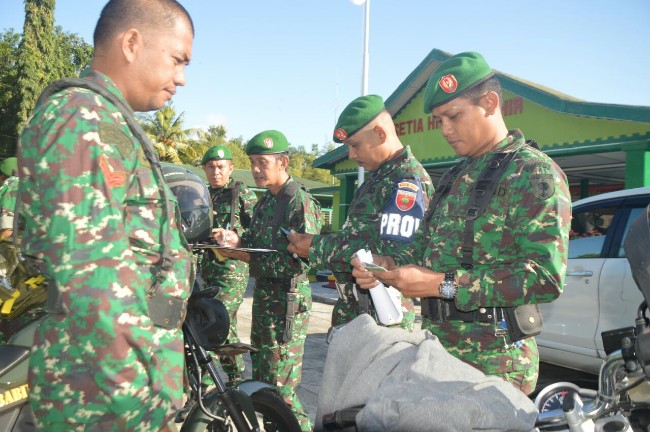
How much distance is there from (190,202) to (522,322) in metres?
1.27

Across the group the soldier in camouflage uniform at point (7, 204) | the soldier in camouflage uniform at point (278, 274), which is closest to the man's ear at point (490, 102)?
the soldier in camouflage uniform at point (278, 274)

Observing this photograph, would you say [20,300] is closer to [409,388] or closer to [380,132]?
[380,132]

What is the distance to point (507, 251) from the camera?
2.01 m

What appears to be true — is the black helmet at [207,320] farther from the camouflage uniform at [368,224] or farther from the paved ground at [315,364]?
the paved ground at [315,364]

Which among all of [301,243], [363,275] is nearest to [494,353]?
[363,275]

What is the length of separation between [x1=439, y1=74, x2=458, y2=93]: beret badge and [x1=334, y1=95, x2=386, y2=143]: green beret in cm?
99

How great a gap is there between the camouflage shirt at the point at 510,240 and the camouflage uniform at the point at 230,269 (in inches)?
100

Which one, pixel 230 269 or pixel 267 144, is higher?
pixel 267 144

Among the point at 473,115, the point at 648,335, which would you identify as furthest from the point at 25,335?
the point at 648,335

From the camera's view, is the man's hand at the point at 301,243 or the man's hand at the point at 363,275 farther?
the man's hand at the point at 301,243

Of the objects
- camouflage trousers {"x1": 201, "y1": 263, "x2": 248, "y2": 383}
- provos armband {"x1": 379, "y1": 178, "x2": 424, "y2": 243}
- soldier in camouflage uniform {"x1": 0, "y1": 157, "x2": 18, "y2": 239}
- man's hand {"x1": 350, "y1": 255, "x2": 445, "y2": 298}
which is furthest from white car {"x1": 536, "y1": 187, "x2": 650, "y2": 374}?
soldier in camouflage uniform {"x1": 0, "y1": 157, "x2": 18, "y2": 239}

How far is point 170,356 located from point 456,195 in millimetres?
1264

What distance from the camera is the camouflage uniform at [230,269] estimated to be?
4734 millimetres

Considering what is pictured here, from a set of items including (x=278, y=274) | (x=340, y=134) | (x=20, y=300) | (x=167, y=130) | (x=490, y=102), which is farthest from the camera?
(x=167, y=130)
